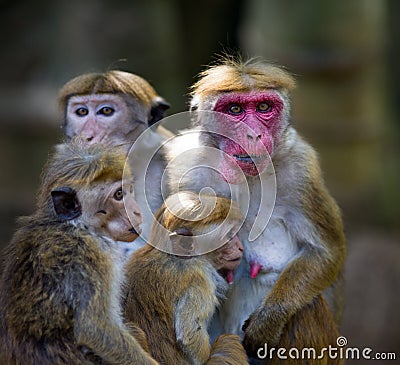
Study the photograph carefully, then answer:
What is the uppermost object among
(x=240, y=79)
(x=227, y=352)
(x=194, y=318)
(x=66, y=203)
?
(x=240, y=79)

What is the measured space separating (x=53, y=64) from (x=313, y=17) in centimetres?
521

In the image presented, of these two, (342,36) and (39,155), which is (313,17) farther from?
(39,155)

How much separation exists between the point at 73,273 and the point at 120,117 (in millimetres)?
2346

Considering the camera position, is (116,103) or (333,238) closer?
(333,238)

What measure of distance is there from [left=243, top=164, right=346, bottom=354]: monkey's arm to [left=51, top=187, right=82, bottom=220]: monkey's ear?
5.74ft

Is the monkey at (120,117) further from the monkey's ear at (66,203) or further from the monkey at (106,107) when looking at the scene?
the monkey's ear at (66,203)

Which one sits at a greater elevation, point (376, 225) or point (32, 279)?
point (32, 279)

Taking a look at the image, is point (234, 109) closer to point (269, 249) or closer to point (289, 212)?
point (289, 212)

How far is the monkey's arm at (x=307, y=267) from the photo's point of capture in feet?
22.7

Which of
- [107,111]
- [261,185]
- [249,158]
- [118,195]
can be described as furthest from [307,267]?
[107,111]

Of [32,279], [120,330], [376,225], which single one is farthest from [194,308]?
[376,225]

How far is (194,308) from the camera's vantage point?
6.27 metres

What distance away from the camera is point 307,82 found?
1584 cm

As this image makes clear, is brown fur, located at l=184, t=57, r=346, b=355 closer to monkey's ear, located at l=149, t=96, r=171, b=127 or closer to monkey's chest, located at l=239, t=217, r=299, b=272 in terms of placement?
monkey's chest, located at l=239, t=217, r=299, b=272
